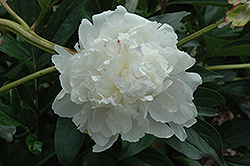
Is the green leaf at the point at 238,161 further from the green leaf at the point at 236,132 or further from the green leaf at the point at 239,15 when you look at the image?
the green leaf at the point at 239,15

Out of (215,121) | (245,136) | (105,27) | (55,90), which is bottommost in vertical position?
(215,121)

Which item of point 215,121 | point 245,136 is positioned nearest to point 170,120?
point 245,136

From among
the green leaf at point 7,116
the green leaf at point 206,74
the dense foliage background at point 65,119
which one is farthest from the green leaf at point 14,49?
the green leaf at point 206,74

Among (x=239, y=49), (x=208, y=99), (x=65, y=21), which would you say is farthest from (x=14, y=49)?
(x=239, y=49)

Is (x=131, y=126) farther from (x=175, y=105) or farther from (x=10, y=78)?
(x=10, y=78)

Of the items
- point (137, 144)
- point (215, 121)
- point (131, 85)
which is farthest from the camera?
point (215, 121)

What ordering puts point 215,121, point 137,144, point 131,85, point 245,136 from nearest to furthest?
point 131,85
point 137,144
point 245,136
point 215,121

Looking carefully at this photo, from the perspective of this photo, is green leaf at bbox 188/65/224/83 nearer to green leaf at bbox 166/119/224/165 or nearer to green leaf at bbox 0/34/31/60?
green leaf at bbox 166/119/224/165
